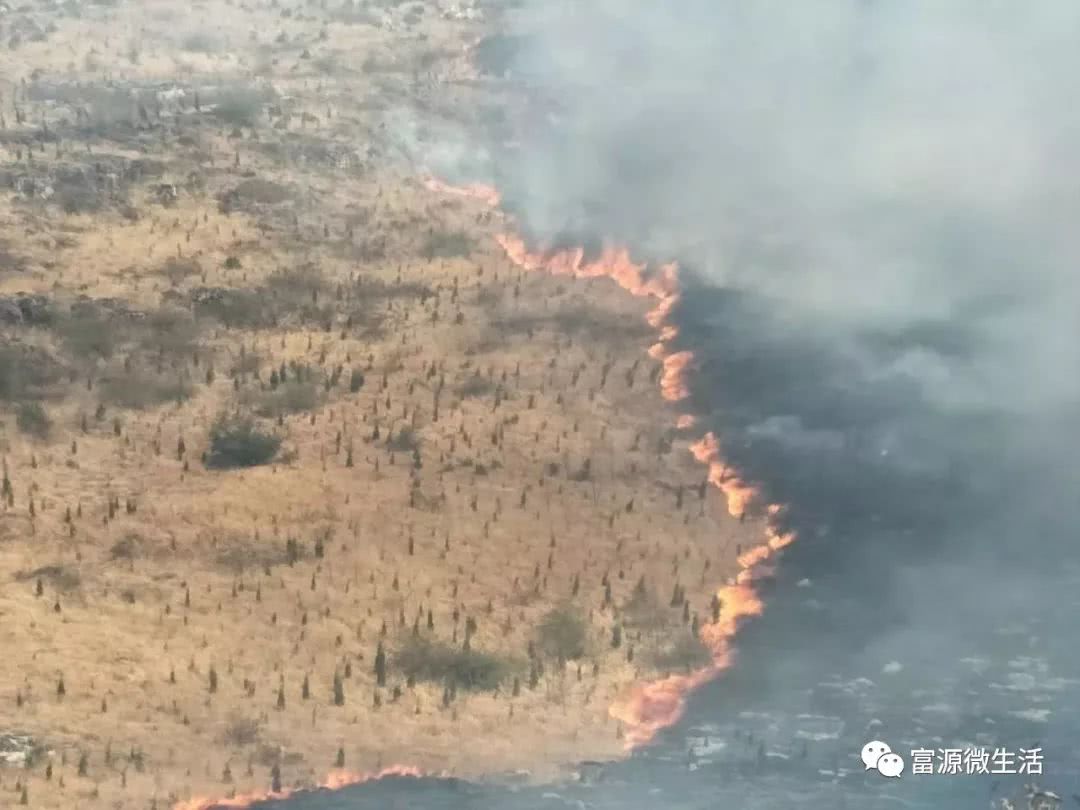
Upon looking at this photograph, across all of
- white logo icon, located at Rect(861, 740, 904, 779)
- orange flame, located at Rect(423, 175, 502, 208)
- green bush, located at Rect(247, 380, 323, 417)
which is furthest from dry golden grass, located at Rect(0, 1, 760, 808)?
white logo icon, located at Rect(861, 740, 904, 779)

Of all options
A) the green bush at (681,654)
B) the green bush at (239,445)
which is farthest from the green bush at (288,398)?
the green bush at (681,654)

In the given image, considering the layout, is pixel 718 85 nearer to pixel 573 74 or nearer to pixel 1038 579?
pixel 573 74

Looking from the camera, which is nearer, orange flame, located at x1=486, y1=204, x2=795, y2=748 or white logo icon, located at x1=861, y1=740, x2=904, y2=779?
white logo icon, located at x1=861, y1=740, x2=904, y2=779

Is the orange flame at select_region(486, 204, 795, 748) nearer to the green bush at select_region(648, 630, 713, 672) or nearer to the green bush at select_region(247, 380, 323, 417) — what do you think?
the green bush at select_region(648, 630, 713, 672)

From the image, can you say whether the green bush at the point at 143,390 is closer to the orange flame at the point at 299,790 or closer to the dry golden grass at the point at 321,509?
the dry golden grass at the point at 321,509

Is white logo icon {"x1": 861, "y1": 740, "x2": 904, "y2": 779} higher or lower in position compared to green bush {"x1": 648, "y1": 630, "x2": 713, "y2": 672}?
lower

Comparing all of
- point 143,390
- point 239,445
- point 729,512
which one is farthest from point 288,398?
point 729,512

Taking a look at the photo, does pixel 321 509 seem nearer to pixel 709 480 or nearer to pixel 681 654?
pixel 709 480
